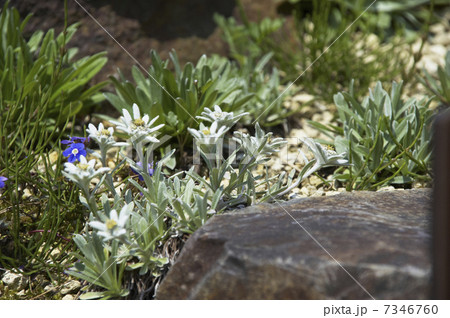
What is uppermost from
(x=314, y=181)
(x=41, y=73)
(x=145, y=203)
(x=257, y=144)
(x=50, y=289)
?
(x=41, y=73)

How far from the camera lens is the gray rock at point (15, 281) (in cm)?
218

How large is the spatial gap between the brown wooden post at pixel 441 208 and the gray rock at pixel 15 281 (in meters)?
1.58

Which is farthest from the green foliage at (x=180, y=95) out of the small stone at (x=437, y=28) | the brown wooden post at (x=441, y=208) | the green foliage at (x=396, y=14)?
the small stone at (x=437, y=28)

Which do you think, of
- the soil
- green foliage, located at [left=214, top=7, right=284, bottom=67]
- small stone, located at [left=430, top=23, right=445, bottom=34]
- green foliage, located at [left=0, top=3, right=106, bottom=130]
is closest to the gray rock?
green foliage, located at [left=0, top=3, right=106, bottom=130]

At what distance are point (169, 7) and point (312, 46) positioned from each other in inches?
41.2

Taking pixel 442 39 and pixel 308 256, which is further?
pixel 442 39

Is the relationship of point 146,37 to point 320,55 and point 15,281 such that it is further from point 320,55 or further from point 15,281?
point 15,281

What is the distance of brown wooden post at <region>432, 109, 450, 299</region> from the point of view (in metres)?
1.22

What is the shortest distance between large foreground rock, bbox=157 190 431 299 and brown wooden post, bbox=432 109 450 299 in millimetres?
126

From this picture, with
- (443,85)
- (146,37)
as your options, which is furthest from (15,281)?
(443,85)

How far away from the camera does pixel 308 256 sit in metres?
1.58

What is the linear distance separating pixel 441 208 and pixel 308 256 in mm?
435

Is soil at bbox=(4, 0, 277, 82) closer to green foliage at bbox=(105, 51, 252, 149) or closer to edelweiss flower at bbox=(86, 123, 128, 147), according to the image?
green foliage at bbox=(105, 51, 252, 149)
